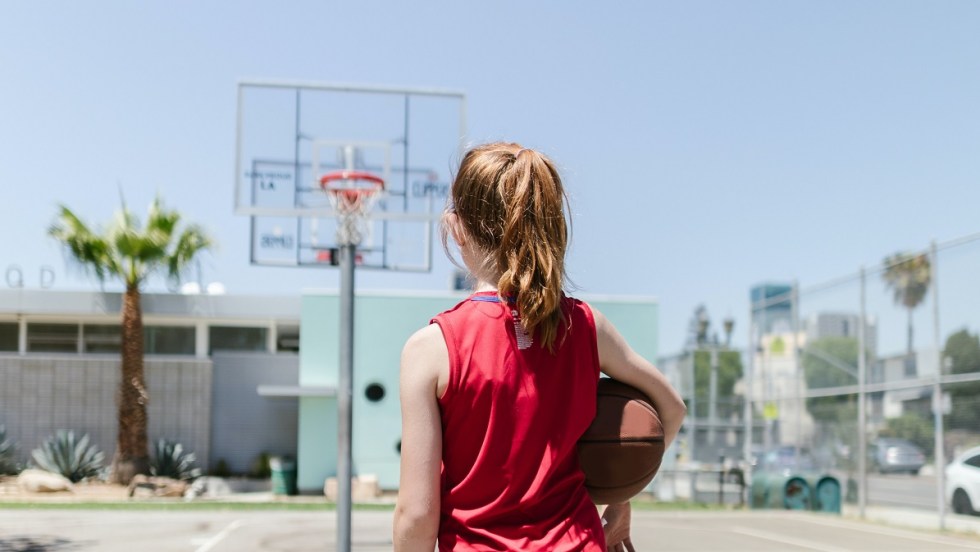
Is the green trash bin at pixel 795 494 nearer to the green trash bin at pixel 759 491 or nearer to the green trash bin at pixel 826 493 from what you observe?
the green trash bin at pixel 826 493

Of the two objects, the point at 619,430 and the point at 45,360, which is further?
the point at 45,360

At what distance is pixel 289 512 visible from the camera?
1758 cm

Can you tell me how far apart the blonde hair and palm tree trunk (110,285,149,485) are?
73.1ft

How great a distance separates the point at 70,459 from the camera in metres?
22.7

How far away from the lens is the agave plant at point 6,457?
2322 cm

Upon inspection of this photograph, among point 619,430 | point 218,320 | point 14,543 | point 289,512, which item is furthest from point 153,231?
point 619,430

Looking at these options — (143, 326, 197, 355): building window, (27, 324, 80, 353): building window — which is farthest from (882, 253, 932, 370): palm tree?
(27, 324, 80, 353): building window

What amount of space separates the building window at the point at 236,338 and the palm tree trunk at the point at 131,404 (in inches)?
127

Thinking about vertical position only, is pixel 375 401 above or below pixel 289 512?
above

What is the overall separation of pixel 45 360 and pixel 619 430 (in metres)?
25.2

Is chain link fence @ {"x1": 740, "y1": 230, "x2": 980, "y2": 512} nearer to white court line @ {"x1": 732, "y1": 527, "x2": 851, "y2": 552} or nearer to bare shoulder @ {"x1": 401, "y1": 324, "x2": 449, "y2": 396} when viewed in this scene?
white court line @ {"x1": 732, "y1": 527, "x2": 851, "y2": 552}

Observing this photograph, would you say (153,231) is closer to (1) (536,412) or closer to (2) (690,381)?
(2) (690,381)

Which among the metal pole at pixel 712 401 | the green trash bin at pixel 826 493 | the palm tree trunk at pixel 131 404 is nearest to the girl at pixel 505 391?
the green trash bin at pixel 826 493

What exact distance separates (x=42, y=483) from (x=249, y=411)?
18.2 feet
